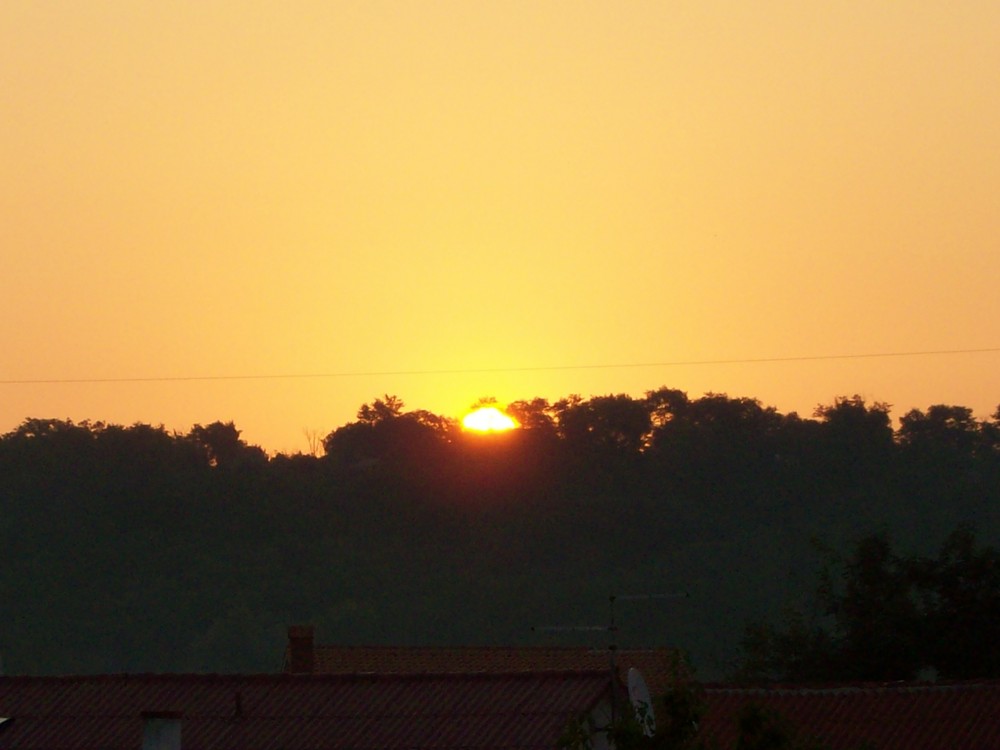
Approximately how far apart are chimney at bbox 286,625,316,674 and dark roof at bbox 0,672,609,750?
10.2 metres

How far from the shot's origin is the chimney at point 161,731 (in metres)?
22.5

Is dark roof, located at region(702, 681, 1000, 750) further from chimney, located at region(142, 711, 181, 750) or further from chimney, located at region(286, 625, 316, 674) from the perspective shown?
chimney, located at region(142, 711, 181, 750)

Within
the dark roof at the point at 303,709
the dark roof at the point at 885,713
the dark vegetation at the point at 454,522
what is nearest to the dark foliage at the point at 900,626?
the dark roof at the point at 885,713

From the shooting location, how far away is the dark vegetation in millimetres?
94062

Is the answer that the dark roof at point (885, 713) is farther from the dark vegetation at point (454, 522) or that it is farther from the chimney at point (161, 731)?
the dark vegetation at point (454, 522)

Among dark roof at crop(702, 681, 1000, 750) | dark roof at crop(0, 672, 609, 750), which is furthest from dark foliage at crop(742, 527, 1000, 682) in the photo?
dark roof at crop(0, 672, 609, 750)

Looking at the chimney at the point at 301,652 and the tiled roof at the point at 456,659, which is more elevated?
the chimney at the point at 301,652

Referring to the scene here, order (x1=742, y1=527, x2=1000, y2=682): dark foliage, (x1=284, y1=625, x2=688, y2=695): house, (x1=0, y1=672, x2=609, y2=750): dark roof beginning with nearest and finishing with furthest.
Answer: (x1=0, y1=672, x2=609, y2=750): dark roof
(x1=284, y1=625, x2=688, y2=695): house
(x1=742, y1=527, x2=1000, y2=682): dark foliage

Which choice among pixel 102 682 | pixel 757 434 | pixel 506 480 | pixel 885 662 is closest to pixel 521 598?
pixel 506 480

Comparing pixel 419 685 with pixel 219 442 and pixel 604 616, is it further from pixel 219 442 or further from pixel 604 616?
pixel 219 442

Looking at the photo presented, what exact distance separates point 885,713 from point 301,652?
12.1 metres

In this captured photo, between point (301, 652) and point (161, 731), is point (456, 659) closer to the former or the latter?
point (301, 652)

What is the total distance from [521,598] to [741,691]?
214ft

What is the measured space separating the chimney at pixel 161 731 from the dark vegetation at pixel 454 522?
63045mm
